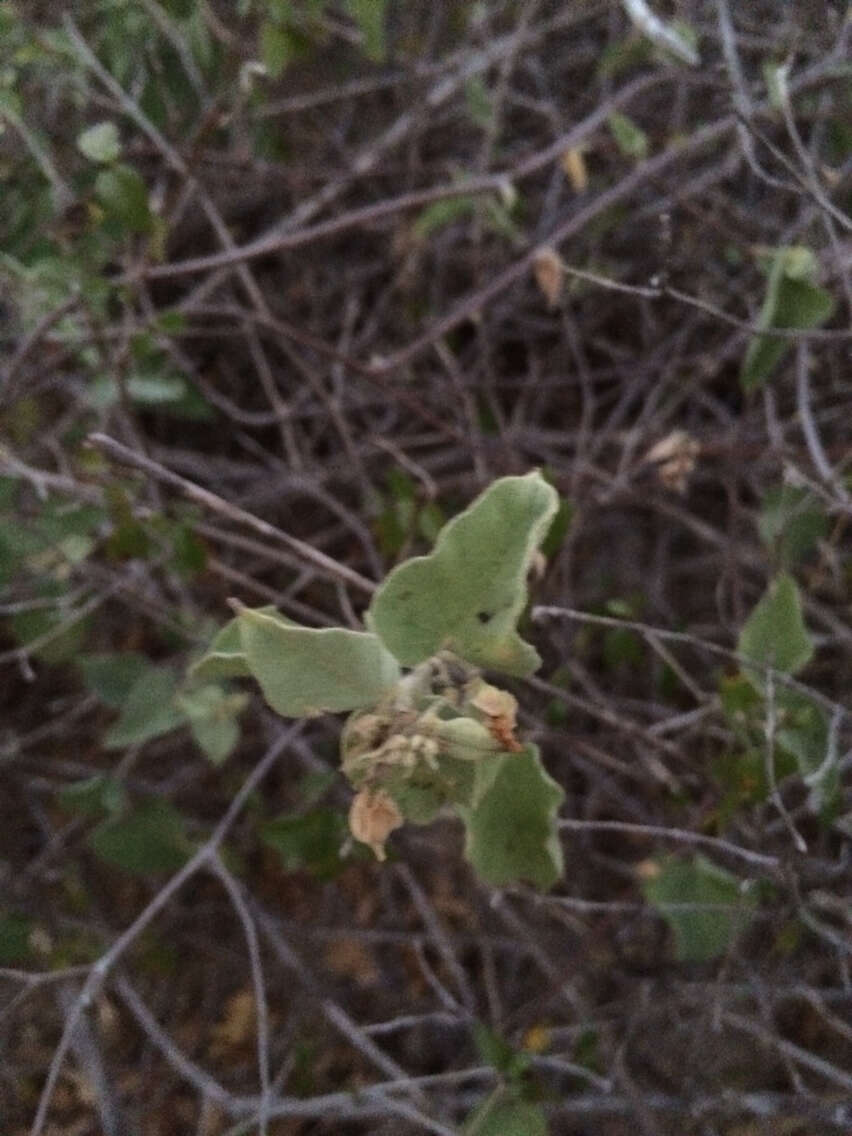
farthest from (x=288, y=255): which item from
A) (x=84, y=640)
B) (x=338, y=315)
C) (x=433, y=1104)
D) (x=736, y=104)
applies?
(x=433, y=1104)

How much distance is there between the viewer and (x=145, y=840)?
3.58ft

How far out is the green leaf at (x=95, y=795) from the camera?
3.44 ft

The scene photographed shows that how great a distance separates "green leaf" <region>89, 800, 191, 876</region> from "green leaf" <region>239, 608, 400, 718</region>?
2.12 ft

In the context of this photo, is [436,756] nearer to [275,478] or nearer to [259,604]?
[259,604]

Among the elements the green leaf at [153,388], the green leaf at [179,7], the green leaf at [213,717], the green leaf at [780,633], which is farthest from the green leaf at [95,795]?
the green leaf at [179,7]

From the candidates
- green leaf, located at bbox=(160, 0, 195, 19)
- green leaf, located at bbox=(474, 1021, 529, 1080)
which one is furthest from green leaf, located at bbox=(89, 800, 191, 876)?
green leaf, located at bbox=(160, 0, 195, 19)

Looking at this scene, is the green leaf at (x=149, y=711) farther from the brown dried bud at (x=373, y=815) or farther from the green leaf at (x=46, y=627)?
the brown dried bud at (x=373, y=815)

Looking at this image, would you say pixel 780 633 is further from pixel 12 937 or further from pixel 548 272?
pixel 12 937

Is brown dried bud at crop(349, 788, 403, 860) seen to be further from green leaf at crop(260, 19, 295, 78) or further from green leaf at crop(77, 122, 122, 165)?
green leaf at crop(260, 19, 295, 78)

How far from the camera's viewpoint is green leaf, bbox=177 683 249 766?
986mm

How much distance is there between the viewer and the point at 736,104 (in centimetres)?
90

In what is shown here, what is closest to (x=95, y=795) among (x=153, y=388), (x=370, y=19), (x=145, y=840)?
(x=145, y=840)

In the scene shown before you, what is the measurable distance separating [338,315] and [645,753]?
77cm

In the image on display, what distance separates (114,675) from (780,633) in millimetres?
642
